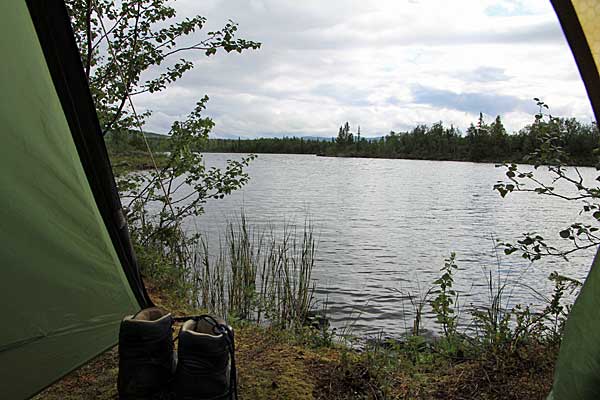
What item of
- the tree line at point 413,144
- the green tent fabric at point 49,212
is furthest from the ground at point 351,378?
the tree line at point 413,144

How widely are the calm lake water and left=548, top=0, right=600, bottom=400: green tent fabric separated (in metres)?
2.36

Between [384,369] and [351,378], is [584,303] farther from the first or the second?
[384,369]

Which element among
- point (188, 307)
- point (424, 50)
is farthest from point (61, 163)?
point (424, 50)

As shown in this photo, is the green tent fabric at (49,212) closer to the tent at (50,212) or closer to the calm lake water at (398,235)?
the tent at (50,212)

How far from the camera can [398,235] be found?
9883 mm

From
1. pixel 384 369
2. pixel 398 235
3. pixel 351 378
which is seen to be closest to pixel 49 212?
pixel 351 378

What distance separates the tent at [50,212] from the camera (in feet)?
4.98

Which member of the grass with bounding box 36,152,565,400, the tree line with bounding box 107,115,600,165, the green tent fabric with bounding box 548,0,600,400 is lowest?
the grass with bounding box 36,152,565,400

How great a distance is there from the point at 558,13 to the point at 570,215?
41.8 feet

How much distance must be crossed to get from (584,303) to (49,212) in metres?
1.53

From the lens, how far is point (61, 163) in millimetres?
1681

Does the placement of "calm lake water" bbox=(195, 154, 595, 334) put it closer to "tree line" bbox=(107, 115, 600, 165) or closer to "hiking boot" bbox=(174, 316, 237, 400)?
"tree line" bbox=(107, 115, 600, 165)

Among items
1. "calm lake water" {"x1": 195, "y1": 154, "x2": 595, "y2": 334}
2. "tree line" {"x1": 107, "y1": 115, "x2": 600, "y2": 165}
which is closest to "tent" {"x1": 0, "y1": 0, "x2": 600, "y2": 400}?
"calm lake water" {"x1": 195, "y1": 154, "x2": 595, "y2": 334}

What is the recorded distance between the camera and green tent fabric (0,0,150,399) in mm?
1516
